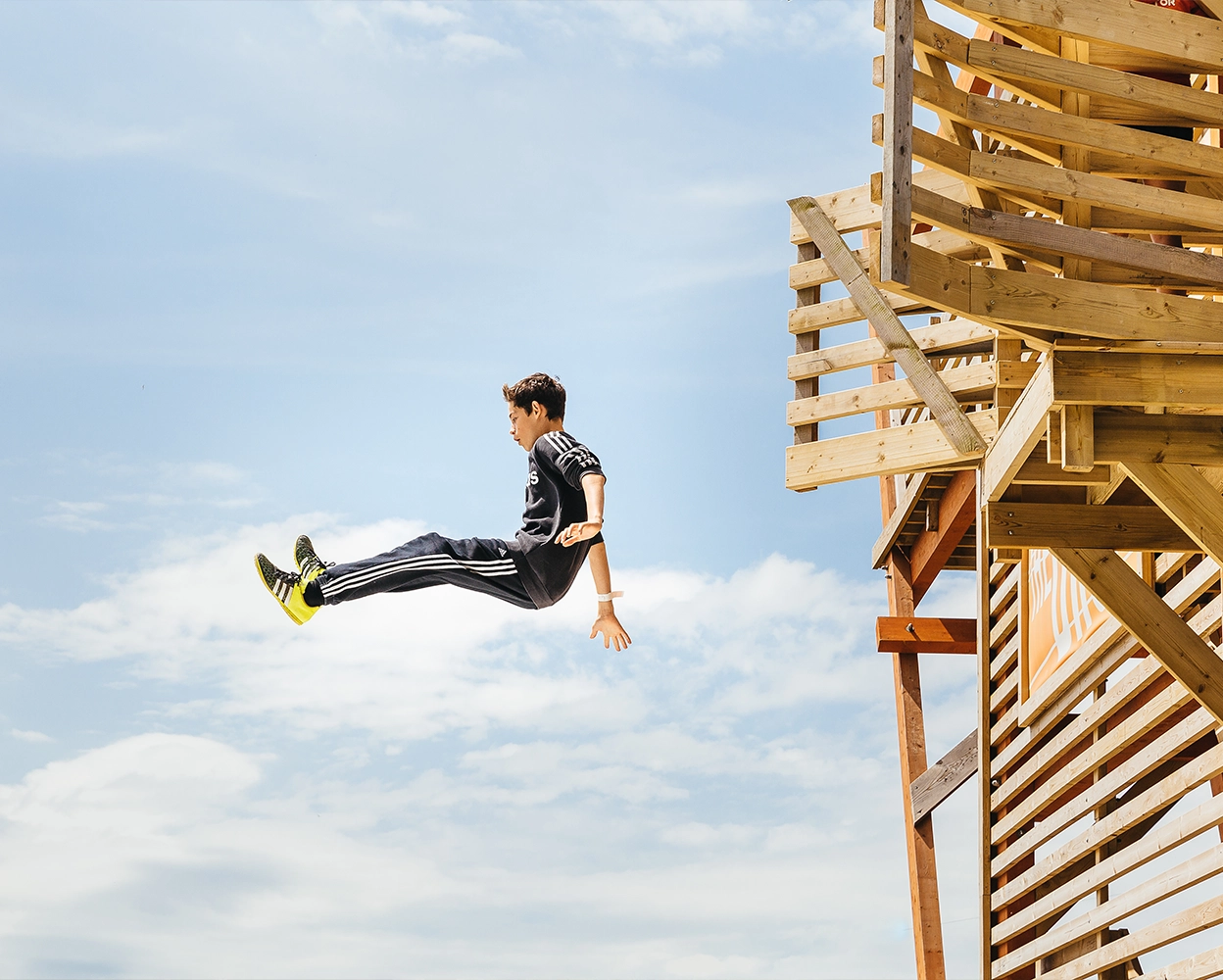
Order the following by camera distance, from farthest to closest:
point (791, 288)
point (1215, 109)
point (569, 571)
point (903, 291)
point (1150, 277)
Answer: point (791, 288)
point (569, 571)
point (1215, 109)
point (1150, 277)
point (903, 291)

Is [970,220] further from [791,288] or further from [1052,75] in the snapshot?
[791,288]

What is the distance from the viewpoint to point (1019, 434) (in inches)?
199

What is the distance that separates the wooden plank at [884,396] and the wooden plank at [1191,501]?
2517 millimetres

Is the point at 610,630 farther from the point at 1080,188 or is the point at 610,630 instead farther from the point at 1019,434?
the point at 1080,188

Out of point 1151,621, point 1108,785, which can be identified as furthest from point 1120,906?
point 1151,621

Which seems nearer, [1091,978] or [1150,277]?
[1150,277]

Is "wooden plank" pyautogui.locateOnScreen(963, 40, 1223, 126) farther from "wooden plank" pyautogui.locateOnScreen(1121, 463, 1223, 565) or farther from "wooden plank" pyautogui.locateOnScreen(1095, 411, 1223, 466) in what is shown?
"wooden plank" pyautogui.locateOnScreen(1121, 463, 1223, 565)

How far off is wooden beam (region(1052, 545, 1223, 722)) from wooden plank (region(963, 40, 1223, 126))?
181 cm

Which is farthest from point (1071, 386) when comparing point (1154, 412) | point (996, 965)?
point (996, 965)

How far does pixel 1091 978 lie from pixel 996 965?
927 millimetres

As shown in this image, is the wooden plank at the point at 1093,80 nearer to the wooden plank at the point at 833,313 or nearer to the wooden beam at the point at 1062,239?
the wooden beam at the point at 1062,239

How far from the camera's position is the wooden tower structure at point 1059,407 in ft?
14.3

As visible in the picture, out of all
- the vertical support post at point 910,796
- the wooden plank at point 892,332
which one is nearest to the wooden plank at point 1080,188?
the wooden plank at point 892,332

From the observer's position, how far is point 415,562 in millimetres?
6754
